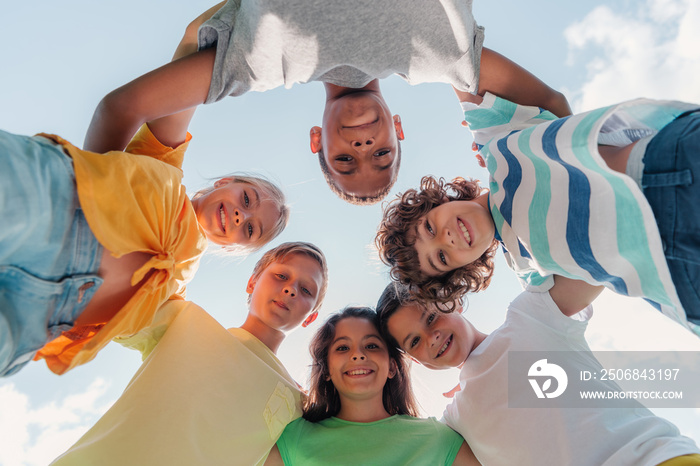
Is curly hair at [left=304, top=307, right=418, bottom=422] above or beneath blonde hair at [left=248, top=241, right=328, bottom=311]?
beneath

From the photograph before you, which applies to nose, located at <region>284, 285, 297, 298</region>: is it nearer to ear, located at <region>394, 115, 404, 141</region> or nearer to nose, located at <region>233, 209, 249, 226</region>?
nose, located at <region>233, 209, 249, 226</region>

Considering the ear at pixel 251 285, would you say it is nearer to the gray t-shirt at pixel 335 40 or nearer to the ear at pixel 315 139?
the ear at pixel 315 139

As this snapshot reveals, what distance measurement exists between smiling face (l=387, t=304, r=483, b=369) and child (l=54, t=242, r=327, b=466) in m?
0.64

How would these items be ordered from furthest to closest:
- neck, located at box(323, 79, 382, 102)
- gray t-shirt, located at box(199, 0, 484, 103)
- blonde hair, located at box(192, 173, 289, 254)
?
blonde hair, located at box(192, 173, 289, 254) < neck, located at box(323, 79, 382, 102) < gray t-shirt, located at box(199, 0, 484, 103)

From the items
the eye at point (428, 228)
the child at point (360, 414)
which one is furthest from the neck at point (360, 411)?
the eye at point (428, 228)

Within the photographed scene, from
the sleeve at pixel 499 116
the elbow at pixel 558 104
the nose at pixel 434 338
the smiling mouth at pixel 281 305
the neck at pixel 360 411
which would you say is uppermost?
the elbow at pixel 558 104

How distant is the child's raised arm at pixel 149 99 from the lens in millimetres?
1834

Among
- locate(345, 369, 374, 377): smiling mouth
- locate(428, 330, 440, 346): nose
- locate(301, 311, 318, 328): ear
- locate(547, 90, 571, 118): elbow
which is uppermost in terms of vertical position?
locate(547, 90, 571, 118): elbow

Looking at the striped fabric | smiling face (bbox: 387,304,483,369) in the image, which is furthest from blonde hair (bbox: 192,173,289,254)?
the striped fabric

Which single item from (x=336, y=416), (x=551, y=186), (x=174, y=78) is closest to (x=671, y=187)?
(x=551, y=186)

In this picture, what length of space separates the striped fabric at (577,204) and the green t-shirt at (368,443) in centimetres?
112

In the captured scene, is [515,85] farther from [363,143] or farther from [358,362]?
[358,362]

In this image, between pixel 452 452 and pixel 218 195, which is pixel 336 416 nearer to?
pixel 452 452

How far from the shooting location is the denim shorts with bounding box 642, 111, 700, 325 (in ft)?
4.64
